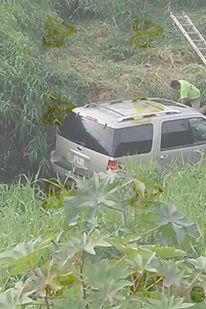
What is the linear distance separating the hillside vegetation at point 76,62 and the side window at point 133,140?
1.24 m

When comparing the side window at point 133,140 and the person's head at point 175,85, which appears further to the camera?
the person's head at point 175,85

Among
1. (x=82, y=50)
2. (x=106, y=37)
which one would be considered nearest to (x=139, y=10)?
(x=106, y=37)

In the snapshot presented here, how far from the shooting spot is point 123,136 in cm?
816

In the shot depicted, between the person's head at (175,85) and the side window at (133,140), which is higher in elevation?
the person's head at (175,85)

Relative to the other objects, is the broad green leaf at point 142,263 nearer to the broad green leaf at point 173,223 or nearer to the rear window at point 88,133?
the broad green leaf at point 173,223

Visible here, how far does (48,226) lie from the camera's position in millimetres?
3434

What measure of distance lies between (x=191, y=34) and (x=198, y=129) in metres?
4.22

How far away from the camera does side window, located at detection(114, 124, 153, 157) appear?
8.10 meters

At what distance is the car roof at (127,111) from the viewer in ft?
26.9

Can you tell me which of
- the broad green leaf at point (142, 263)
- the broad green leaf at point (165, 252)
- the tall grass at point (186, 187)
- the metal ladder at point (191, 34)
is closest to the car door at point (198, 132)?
the metal ladder at point (191, 34)

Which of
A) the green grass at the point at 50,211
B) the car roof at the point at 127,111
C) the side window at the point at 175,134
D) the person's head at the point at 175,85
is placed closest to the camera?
the green grass at the point at 50,211

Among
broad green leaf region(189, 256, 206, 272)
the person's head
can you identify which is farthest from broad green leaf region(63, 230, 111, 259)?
the person's head

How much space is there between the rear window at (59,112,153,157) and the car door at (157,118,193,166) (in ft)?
0.57

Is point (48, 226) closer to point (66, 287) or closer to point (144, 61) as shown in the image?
point (66, 287)
